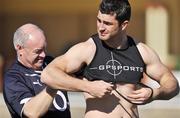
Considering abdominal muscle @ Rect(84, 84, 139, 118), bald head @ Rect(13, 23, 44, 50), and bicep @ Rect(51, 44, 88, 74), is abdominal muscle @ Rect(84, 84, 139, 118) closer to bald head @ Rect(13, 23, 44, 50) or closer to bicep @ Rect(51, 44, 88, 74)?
bicep @ Rect(51, 44, 88, 74)

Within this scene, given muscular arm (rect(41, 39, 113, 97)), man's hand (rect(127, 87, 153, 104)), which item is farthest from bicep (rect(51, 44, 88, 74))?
man's hand (rect(127, 87, 153, 104))

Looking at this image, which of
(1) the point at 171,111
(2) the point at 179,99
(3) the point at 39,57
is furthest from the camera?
(2) the point at 179,99

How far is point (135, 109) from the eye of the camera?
4516 mm

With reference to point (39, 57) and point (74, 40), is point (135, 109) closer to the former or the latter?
point (39, 57)

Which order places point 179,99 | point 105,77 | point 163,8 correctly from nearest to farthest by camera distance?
point 105,77 < point 179,99 < point 163,8

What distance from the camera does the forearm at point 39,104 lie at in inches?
171

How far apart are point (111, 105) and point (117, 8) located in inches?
22.6

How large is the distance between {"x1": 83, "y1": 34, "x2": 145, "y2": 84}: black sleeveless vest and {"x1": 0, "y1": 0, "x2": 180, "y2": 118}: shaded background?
12.8 metres

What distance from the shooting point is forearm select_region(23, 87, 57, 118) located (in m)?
4.35

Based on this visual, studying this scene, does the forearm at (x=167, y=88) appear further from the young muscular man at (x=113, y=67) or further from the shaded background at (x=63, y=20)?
the shaded background at (x=63, y=20)

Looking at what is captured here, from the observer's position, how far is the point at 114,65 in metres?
4.37

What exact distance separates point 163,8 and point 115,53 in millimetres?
11771

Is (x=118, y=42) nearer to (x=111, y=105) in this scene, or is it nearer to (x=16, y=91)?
(x=111, y=105)

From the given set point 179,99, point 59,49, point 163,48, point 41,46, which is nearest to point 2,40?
point 59,49
